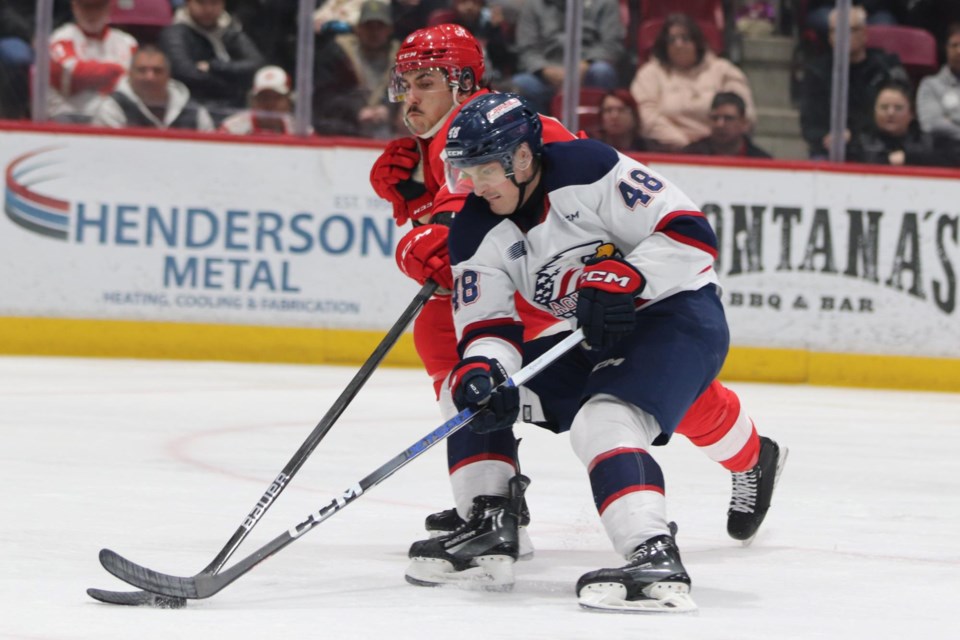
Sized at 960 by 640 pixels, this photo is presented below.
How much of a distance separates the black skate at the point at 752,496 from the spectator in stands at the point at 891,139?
13.3 feet

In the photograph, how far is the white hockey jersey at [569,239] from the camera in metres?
3.17

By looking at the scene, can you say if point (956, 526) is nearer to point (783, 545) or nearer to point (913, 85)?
point (783, 545)

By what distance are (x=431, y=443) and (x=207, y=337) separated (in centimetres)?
463

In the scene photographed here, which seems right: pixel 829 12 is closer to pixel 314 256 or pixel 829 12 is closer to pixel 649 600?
pixel 314 256

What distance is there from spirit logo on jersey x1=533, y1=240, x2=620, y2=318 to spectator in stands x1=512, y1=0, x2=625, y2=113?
4.40 m

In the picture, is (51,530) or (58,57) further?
(58,57)

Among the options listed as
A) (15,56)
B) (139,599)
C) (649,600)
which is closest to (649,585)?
(649,600)

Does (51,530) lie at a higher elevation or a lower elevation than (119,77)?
lower

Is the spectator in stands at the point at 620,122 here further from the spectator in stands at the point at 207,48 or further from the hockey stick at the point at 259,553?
the hockey stick at the point at 259,553

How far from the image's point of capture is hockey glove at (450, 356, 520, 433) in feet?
10.1

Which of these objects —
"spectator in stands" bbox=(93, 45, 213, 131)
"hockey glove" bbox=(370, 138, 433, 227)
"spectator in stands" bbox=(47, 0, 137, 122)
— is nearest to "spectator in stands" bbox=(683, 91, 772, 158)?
"spectator in stands" bbox=(93, 45, 213, 131)

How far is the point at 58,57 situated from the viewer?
296 inches

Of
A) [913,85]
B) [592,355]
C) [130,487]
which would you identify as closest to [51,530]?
[130,487]

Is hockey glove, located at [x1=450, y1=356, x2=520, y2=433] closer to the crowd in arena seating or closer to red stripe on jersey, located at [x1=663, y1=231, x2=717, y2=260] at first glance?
red stripe on jersey, located at [x1=663, y1=231, x2=717, y2=260]
